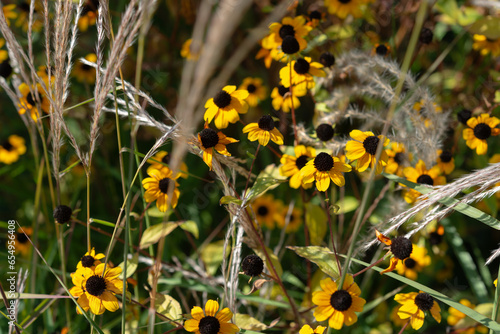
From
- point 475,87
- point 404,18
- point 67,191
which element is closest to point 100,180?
point 67,191

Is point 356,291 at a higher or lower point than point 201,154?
lower

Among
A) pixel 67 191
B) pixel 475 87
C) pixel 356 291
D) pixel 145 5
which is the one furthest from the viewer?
pixel 67 191

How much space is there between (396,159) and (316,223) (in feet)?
1.27

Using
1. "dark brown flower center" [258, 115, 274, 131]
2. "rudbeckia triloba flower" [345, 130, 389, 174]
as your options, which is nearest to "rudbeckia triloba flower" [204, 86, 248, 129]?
"dark brown flower center" [258, 115, 274, 131]

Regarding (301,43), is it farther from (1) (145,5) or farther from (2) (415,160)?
(1) (145,5)

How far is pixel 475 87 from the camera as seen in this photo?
7.01 ft

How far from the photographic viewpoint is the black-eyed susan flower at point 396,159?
5.21ft

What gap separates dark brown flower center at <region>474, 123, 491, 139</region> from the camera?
1.48 metres

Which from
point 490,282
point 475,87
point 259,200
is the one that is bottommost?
point 490,282

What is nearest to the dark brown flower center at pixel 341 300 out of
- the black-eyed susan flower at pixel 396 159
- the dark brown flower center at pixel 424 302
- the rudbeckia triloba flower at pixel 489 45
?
the dark brown flower center at pixel 424 302

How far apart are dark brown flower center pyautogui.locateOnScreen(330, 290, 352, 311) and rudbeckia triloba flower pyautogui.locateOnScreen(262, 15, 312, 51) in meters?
0.88

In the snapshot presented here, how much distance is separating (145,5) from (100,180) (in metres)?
1.59

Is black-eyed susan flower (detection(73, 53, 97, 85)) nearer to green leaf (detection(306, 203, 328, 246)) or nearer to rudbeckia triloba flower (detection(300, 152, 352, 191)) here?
green leaf (detection(306, 203, 328, 246))

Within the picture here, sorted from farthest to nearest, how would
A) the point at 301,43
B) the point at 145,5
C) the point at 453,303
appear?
the point at 301,43
the point at 453,303
the point at 145,5
